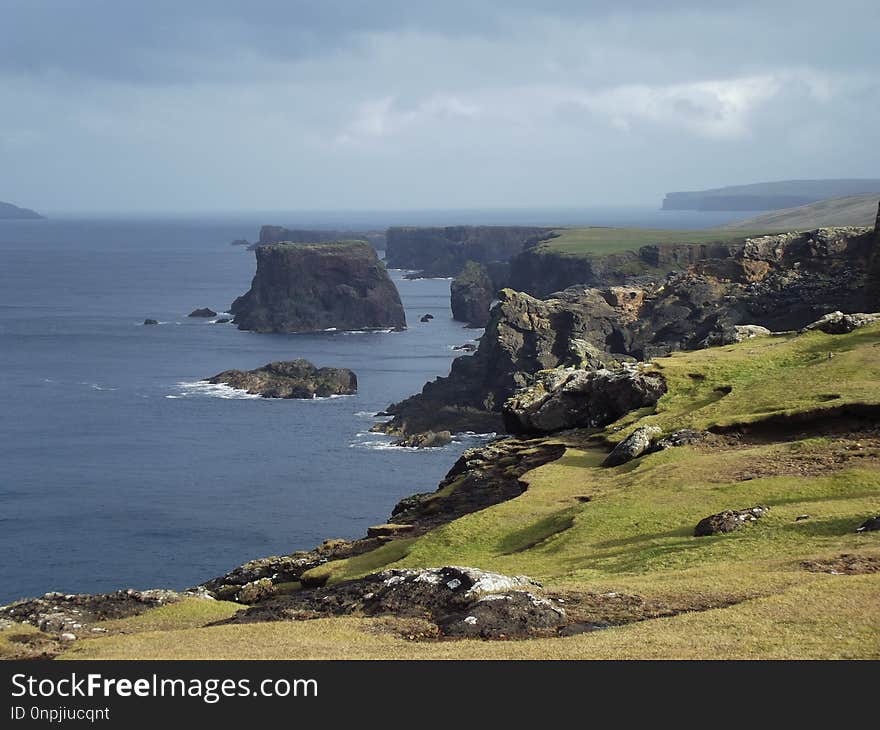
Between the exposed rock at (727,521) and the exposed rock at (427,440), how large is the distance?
96860 millimetres

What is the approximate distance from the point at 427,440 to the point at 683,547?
99.6m

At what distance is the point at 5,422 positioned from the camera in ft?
476

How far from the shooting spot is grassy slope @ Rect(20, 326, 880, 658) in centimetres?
2245

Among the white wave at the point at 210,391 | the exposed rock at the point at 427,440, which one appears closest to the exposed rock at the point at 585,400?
the exposed rock at the point at 427,440

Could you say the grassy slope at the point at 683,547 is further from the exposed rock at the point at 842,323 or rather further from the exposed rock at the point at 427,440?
the exposed rock at the point at 427,440

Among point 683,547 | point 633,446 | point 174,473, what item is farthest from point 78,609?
point 174,473

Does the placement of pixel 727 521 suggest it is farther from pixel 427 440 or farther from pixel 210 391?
pixel 210 391

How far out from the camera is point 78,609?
3534 centimetres

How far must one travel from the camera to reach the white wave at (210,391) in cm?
16488

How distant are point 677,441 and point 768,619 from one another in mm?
25264

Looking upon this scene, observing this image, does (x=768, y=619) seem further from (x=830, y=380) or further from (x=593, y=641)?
(x=830, y=380)

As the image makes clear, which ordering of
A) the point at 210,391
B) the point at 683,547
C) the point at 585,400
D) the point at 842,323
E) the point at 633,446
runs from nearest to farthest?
1. the point at 683,547
2. the point at 633,446
3. the point at 585,400
4. the point at 842,323
5. the point at 210,391

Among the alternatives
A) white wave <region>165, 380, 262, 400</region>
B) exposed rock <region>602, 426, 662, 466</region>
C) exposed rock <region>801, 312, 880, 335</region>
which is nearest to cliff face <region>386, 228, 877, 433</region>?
white wave <region>165, 380, 262, 400</region>
